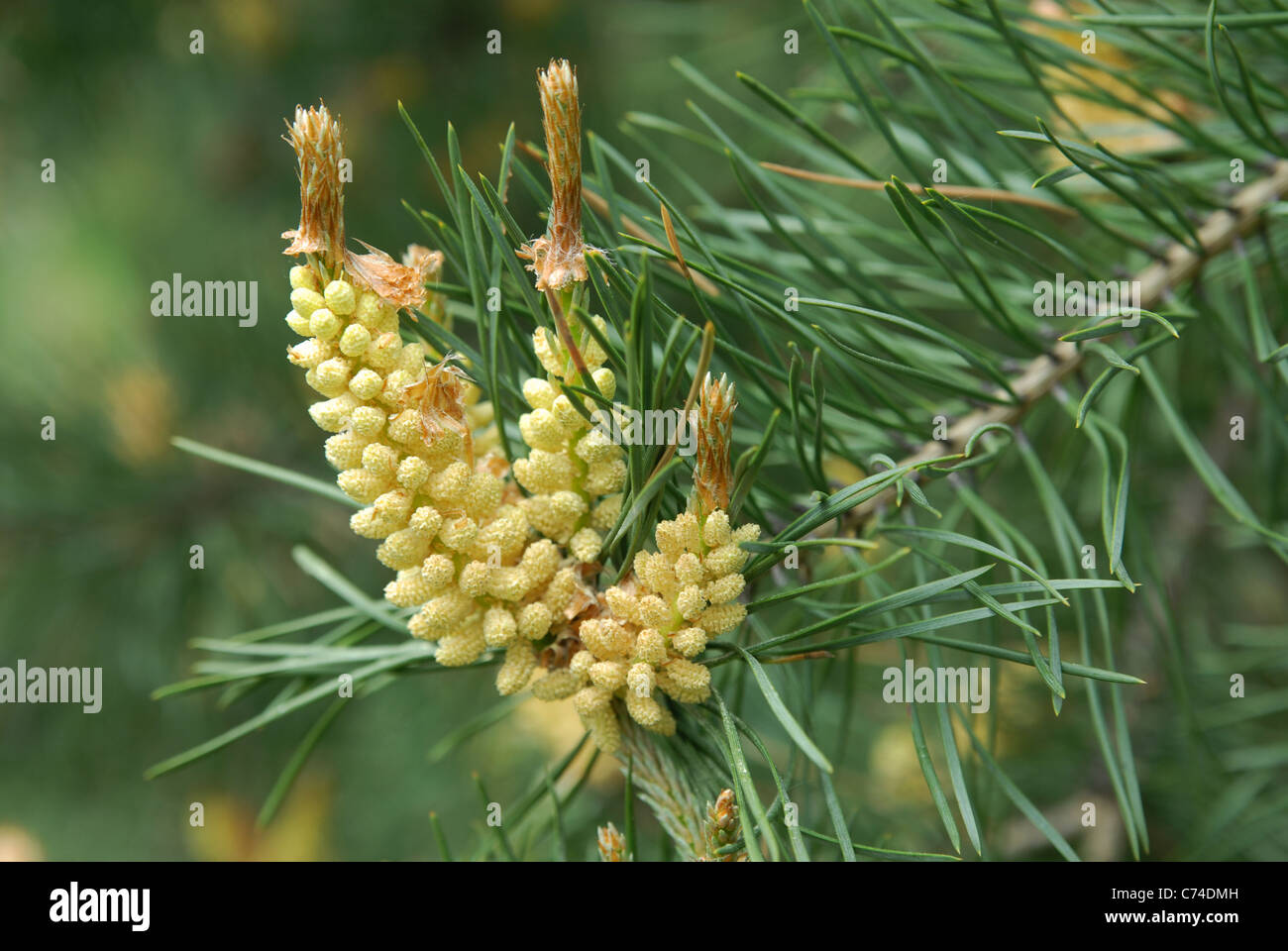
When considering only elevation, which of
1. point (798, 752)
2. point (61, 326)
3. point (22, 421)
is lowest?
point (798, 752)

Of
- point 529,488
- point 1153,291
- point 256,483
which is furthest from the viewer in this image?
point 256,483

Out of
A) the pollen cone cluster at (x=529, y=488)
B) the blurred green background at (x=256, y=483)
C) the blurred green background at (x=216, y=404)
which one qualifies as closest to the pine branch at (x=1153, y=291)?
the pollen cone cluster at (x=529, y=488)

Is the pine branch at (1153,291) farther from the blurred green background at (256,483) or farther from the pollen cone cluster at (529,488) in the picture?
the blurred green background at (256,483)

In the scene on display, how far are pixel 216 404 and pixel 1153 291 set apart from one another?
107 cm

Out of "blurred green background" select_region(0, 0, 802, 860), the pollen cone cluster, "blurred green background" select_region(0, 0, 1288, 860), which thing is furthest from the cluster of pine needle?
"blurred green background" select_region(0, 0, 802, 860)

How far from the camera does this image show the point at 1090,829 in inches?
34.9

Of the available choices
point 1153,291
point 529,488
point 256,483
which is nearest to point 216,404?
point 256,483

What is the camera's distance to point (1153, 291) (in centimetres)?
56

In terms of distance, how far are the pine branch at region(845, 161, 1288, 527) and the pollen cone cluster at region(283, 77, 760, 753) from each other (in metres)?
0.17

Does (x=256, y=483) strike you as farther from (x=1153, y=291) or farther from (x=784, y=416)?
(x=1153, y=291)
